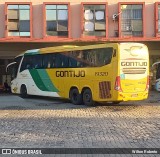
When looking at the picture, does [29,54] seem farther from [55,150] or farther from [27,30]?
[55,150]

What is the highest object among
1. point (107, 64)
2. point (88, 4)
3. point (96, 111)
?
point (88, 4)

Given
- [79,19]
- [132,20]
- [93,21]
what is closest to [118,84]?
[93,21]

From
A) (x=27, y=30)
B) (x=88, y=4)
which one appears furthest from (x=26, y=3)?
(x=88, y=4)

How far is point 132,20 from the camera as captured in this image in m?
30.1

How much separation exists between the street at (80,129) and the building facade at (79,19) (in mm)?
14384

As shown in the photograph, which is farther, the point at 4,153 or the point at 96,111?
the point at 96,111

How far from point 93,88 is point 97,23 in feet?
41.7

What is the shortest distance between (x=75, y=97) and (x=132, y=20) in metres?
12.6

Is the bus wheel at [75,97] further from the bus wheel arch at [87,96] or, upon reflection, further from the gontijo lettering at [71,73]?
the gontijo lettering at [71,73]

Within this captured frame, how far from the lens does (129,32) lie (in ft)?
98.3

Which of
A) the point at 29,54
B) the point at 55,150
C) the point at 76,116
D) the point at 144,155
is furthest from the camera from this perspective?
the point at 29,54

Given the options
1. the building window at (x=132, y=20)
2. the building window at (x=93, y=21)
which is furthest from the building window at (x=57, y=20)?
the building window at (x=132, y=20)

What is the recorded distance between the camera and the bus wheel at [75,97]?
19094 mm

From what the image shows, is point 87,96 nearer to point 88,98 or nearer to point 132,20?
point 88,98
